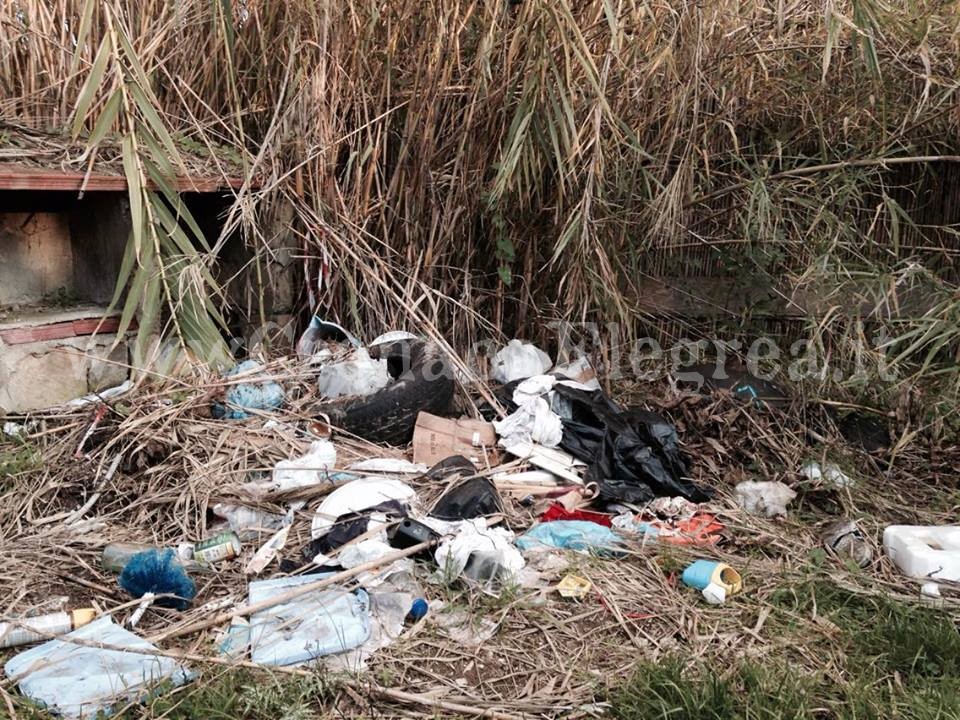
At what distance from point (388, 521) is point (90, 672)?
978 millimetres

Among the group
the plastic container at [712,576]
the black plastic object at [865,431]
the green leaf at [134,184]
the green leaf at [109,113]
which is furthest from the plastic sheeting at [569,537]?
the green leaf at [109,113]

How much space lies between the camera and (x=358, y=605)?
7.66 ft

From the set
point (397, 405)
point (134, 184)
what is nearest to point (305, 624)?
point (397, 405)

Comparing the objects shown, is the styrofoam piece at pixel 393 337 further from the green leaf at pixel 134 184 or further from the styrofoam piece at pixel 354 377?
the green leaf at pixel 134 184

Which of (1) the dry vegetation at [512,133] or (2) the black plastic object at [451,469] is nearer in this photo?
(2) the black plastic object at [451,469]

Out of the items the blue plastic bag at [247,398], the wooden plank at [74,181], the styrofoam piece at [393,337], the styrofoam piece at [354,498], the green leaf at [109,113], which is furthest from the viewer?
the styrofoam piece at [393,337]

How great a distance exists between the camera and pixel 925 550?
266 cm

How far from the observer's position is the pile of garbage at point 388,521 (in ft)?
7.18

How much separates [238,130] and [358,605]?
97.5 inches

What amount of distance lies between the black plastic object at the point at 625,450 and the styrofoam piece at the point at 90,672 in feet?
5.59

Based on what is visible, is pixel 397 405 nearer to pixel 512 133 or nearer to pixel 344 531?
pixel 344 531

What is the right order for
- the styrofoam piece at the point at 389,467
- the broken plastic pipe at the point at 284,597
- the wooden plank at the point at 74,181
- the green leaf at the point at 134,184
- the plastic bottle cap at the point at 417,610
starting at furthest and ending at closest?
the wooden plank at the point at 74,181
the styrofoam piece at the point at 389,467
the green leaf at the point at 134,184
the plastic bottle cap at the point at 417,610
the broken plastic pipe at the point at 284,597

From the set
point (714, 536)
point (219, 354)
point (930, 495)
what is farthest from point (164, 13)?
point (930, 495)

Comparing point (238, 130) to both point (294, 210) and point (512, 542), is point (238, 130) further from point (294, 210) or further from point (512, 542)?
point (512, 542)
